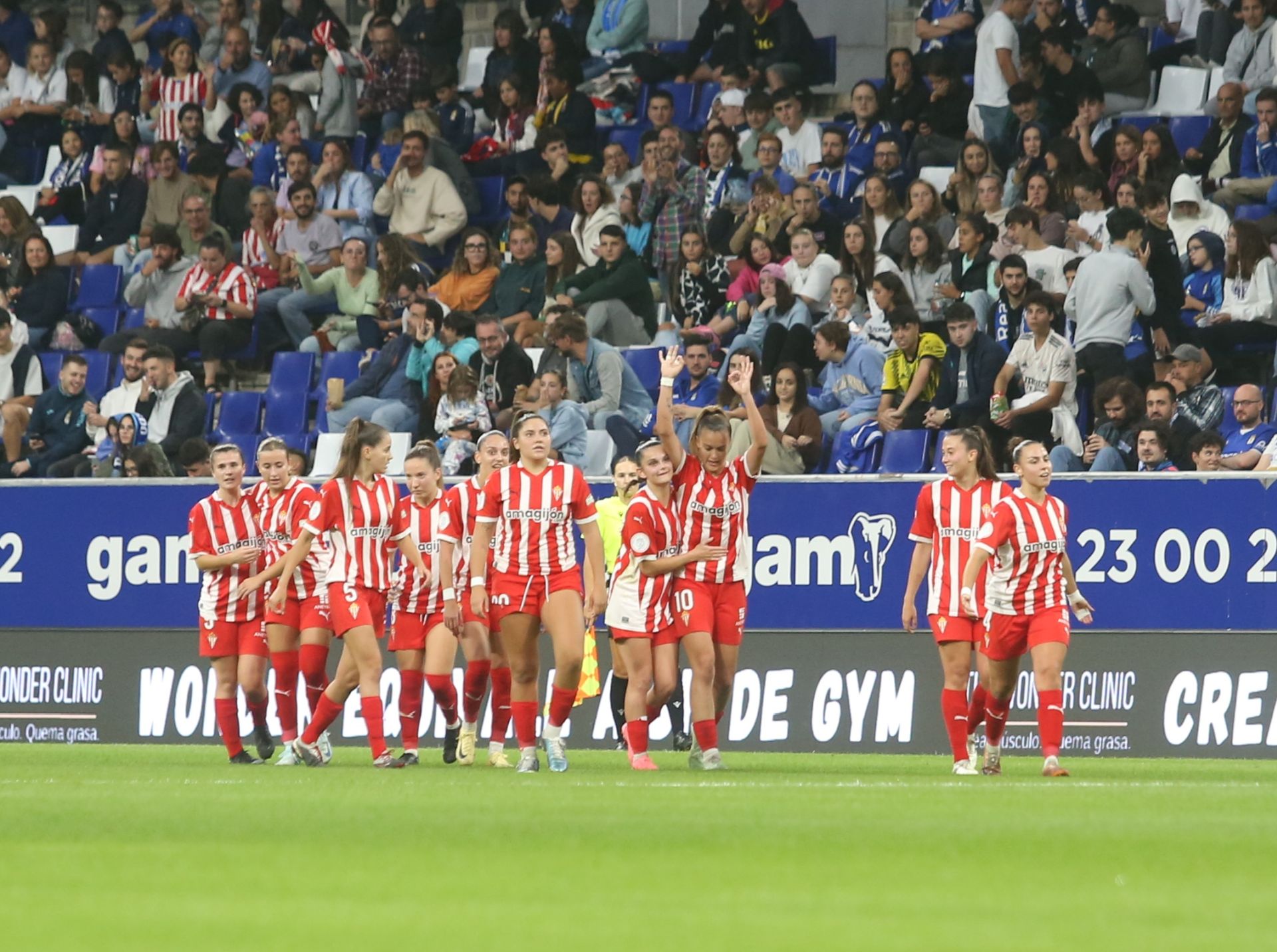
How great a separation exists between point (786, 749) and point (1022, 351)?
3586 millimetres

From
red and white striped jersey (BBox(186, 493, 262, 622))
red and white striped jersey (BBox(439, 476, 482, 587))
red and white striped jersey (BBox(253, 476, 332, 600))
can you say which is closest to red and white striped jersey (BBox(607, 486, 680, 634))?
red and white striped jersey (BBox(439, 476, 482, 587))

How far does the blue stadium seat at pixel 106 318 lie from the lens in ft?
77.4

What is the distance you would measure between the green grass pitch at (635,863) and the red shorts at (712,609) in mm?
1175

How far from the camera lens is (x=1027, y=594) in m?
13.1

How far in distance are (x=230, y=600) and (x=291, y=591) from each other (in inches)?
27.3

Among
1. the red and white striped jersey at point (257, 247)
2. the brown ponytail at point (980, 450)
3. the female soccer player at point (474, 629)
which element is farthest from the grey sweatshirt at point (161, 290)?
the brown ponytail at point (980, 450)

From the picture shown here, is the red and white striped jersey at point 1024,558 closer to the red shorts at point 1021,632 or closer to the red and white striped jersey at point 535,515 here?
the red shorts at point 1021,632

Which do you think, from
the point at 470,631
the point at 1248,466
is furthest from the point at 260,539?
the point at 1248,466

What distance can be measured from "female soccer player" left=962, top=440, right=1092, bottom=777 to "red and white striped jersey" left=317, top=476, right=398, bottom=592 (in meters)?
3.60

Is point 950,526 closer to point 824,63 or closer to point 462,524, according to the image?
point 462,524

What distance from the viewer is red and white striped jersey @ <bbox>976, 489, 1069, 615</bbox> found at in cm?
1311

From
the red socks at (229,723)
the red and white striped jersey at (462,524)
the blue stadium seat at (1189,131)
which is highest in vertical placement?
the blue stadium seat at (1189,131)

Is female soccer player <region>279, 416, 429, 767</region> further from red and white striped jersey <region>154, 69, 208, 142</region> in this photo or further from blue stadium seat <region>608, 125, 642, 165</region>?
→ red and white striped jersey <region>154, 69, 208, 142</region>

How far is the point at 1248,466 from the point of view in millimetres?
16031
